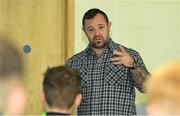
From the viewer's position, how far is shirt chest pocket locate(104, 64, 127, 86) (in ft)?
8.75

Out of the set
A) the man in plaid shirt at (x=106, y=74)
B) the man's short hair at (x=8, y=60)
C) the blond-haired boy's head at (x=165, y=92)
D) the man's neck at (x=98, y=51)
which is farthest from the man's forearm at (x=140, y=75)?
the man's short hair at (x=8, y=60)

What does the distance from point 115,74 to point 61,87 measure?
100 centimetres

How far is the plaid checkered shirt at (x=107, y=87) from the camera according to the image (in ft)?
8.64

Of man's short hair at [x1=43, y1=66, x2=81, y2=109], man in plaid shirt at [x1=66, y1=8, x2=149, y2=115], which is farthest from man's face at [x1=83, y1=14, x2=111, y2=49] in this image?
man's short hair at [x1=43, y1=66, x2=81, y2=109]

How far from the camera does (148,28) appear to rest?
11.0 ft

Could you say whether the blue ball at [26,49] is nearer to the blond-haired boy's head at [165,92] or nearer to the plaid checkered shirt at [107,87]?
the plaid checkered shirt at [107,87]

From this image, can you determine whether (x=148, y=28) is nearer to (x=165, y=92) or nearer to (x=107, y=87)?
(x=107, y=87)

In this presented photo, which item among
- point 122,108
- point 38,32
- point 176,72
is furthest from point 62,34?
point 176,72

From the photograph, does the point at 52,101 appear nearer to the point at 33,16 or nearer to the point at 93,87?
the point at 93,87

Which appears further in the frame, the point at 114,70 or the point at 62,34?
the point at 62,34

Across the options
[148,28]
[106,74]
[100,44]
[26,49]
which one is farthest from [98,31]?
[26,49]

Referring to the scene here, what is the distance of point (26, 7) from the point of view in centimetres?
340

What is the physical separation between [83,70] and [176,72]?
146cm

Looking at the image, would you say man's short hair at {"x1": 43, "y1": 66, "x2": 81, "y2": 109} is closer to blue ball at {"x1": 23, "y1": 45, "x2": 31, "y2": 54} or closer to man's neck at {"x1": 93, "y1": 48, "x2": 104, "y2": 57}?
man's neck at {"x1": 93, "y1": 48, "x2": 104, "y2": 57}
